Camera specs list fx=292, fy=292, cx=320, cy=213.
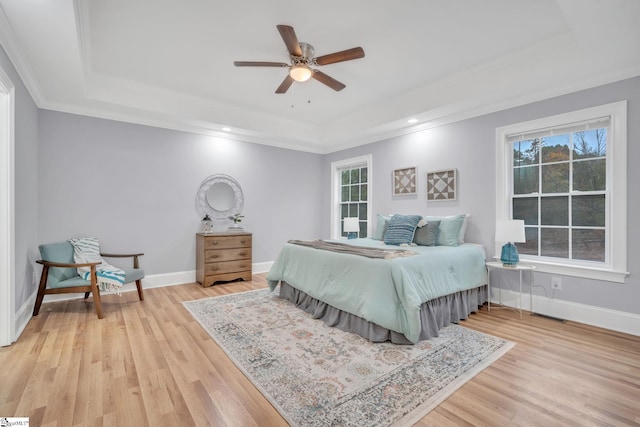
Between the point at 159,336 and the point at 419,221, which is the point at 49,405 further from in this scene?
the point at 419,221

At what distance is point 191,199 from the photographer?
15.4 ft

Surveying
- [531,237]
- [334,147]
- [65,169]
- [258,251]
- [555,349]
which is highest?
[334,147]

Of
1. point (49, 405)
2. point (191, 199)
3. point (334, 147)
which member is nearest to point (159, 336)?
point (49, 405)

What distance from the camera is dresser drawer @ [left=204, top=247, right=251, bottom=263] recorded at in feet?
14.6

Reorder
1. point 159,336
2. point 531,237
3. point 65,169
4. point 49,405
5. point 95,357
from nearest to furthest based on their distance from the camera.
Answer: point 49,405 → point 95,357 → point 159,336 → point 531,237 → point 65,169

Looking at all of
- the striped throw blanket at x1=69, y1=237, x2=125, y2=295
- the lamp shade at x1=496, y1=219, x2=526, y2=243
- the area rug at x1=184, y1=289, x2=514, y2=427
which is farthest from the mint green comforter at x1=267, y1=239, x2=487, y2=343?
the striped throw blanket at x1=69, y1=237, x2=125, y2=295

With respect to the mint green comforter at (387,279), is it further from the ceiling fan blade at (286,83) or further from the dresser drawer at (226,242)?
the ceiling fan blade at (286,83)

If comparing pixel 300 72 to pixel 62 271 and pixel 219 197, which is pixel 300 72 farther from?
pixel 62 271

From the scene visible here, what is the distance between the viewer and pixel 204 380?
197 cm

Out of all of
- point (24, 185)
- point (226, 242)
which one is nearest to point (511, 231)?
point (226, 242)

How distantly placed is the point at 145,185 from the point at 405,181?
12.9ft

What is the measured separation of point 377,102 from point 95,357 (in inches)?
173

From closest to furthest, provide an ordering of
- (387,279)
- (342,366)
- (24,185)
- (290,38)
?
1. (342,366)
2. (290,38)
3. (387,279)
4. (24,185)

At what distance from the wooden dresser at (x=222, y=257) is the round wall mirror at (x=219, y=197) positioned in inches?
18.6
